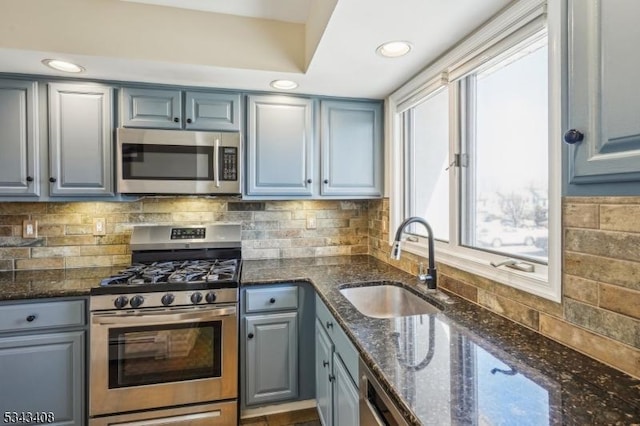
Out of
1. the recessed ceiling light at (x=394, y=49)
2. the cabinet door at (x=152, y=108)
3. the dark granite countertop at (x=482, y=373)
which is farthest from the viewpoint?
the cabinet door at (x=152, y=108)

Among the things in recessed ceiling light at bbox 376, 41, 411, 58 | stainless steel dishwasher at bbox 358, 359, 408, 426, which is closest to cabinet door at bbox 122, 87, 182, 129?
recessed ceiling light at bbox 376, 41, 411, 58

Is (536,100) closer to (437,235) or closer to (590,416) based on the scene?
(437,235)

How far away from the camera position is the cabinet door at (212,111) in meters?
2.24

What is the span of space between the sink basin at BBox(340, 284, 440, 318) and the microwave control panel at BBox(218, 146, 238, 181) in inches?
41.2

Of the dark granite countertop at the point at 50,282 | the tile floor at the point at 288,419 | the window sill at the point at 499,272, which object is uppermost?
the window sill at the point at 499,272

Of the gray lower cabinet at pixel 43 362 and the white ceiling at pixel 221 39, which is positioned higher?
the white ceiling at pixel 221 39

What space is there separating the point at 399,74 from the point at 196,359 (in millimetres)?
2051

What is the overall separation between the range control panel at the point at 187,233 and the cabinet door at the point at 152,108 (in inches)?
28.5

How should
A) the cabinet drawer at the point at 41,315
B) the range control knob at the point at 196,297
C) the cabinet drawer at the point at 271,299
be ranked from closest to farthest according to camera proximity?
the cabinet drawer at the point at 41,315 < the range control knob at the point at 196,297 < the cabinet drawer at the point at 271,299

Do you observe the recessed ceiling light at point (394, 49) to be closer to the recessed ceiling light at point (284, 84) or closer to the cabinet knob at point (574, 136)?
the recessed ceiling light at point (284, 84)

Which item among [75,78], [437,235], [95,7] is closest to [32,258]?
[75,78]

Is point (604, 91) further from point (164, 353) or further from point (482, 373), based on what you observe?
point (164, 353)

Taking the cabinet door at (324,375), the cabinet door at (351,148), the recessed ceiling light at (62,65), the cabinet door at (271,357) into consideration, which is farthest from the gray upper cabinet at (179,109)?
the cabinet door at (324,375)

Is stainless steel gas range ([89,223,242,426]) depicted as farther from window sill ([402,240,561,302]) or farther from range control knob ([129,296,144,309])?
window sill ([402,240,561,302])
